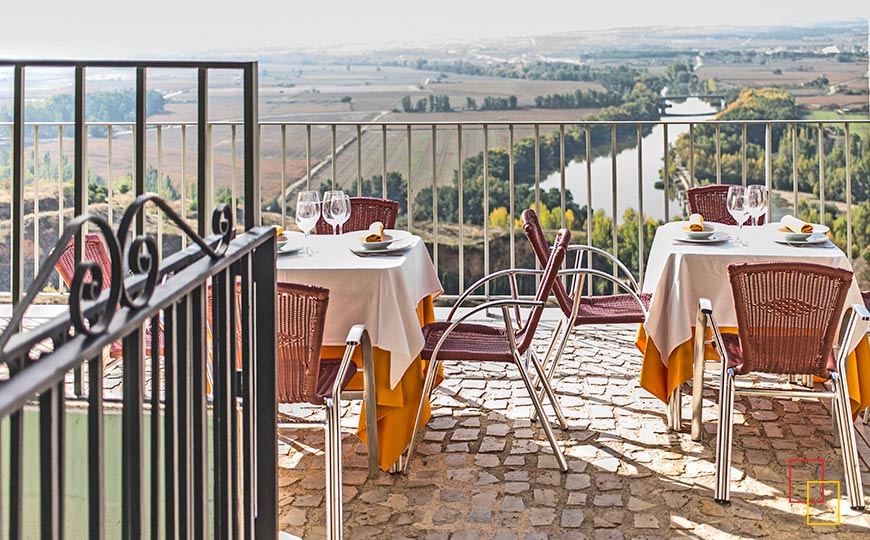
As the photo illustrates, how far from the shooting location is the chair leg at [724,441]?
10.2 ft

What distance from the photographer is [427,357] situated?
3443mm

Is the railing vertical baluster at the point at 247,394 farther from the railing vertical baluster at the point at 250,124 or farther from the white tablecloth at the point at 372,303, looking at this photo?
the white tablecloth at the point at 372,303

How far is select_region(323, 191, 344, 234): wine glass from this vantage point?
4012 millimetres

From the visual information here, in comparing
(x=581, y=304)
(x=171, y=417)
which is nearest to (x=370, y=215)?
(x=581, y=304)

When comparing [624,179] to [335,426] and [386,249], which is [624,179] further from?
[335,426]

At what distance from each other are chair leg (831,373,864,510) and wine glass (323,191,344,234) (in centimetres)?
197

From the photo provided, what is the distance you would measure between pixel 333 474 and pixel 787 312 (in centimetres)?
150

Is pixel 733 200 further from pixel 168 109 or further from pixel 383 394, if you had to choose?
pixel 168 109

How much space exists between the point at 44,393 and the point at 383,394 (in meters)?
2.42

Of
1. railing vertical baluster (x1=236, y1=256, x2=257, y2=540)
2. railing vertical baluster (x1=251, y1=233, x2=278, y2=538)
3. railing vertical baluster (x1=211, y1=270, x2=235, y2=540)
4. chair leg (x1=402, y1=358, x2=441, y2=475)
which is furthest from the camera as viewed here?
chair leg (x1=402, y1=358, x2=441, y2=475)

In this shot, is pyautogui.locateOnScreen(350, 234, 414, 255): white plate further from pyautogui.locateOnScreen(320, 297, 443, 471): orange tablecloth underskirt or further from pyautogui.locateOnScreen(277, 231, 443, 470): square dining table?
pyautogui.locateOnScreen(320, 297, 443, 471): orange tablecloth underskirt

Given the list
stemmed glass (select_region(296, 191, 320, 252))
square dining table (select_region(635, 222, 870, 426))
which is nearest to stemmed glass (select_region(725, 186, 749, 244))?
square dining table (select_region(635, 222, 870, 426))

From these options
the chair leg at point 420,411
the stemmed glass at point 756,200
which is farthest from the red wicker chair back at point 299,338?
the stemmed glass at point 756,200

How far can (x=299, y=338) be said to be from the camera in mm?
2846
